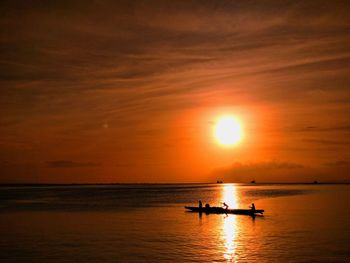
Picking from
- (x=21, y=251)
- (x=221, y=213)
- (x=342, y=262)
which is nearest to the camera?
(x=342, y=262)

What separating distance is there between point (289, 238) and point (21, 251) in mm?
24845

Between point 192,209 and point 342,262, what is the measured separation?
1682 inches

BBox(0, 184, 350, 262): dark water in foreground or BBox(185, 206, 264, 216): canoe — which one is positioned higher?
BBox(185, 206, 264, 216): canoe

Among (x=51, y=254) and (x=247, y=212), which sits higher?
(x=247, y=212)

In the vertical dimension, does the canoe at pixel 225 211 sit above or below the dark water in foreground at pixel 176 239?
above

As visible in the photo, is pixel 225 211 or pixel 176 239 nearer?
pixel 176 239

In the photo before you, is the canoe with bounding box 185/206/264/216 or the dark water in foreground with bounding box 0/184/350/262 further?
the canoe with bounding box 185/206/264/216

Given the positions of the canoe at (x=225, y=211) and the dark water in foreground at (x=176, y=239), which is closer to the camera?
the dark water in foreground at (x=176, y=239)

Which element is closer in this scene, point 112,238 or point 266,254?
point 266,254

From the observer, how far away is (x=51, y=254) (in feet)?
108

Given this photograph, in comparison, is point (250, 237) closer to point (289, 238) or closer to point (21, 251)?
point (289, 238)

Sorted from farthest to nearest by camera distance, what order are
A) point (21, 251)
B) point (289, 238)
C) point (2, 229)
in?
point (2, 229), point (289, 238), point (21, 251)

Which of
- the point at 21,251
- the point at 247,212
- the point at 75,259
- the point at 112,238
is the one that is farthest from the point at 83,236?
the point at 247,212

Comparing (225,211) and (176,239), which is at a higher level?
(225,211)
